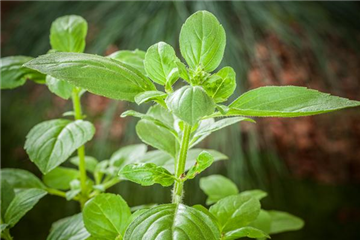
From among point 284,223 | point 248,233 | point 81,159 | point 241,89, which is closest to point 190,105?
point 248,233

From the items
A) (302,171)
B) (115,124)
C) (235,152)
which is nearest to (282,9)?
(235,152)

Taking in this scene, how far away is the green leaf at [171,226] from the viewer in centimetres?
35

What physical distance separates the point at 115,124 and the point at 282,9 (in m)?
0.80

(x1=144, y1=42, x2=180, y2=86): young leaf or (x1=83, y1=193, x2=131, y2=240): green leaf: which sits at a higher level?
(x1=144, y1=42, x2=180, y2=86): young leaf

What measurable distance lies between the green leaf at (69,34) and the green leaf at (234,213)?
28 centimetres

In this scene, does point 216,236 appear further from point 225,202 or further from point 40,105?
point 40,105

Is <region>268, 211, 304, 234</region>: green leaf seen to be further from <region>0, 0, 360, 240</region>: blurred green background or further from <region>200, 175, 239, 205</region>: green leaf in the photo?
<region>0, 0, 360, 240</region>: blurred green background

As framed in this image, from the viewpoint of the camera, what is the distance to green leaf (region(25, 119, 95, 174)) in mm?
476

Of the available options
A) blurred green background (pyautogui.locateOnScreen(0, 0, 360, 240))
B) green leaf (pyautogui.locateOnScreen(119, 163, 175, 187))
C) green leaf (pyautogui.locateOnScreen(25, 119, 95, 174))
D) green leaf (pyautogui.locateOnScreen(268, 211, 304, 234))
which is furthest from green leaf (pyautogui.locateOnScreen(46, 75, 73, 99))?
blurred green background (pyautogui.locateOnScreen(0, 0, 360, 240))

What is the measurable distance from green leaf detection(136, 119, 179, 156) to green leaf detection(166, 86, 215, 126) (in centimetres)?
16

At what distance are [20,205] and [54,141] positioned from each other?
3.1 inches

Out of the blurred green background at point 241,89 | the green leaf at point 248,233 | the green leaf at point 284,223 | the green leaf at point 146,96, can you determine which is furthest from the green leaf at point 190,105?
the blurred green background at point 241,89

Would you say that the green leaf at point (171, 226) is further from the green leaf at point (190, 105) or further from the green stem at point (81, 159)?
the green stem at point (81, 159)

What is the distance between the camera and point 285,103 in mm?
385
